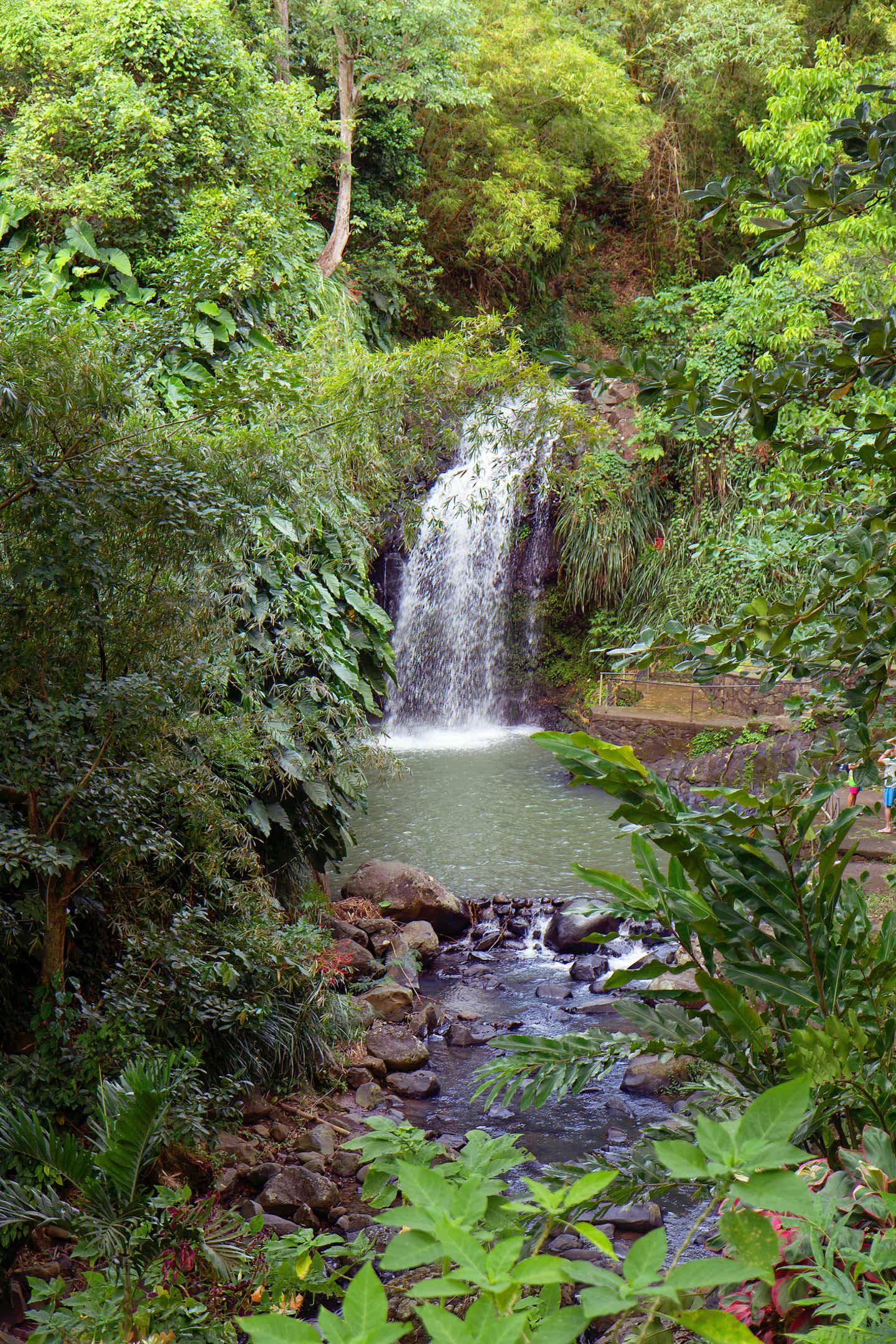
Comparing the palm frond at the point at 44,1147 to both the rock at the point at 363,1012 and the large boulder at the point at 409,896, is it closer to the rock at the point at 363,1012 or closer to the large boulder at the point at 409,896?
the rock at the point at 363,1012

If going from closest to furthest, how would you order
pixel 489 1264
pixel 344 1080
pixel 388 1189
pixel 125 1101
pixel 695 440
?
pixel 489 1264 → pixel 388 1189 → pixel 125 1101 → pixel 344 1080 → pixel 695 440

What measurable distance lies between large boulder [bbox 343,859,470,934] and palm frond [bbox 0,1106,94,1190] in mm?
3911

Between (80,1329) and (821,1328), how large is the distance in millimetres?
1982

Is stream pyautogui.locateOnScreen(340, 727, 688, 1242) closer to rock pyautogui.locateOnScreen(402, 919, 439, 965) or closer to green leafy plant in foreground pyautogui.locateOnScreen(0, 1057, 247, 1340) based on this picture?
rock pyautogui.locateOnScreen(402, 919, 439, 965)

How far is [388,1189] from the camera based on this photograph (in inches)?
79.9

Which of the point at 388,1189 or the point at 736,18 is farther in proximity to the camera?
the point at 736,18

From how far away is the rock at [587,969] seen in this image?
6316mm

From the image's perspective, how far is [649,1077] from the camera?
16.6 feet

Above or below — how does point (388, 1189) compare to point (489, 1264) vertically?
below

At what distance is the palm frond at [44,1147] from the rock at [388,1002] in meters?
2.66

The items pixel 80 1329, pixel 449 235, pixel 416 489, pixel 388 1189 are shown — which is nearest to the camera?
pixel 388 1189

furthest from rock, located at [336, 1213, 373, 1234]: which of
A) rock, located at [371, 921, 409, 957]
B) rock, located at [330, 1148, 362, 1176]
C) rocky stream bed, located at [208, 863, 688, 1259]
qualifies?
rock, located at [371, 921, 409, 957]

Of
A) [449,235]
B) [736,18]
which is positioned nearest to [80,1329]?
[449,235]

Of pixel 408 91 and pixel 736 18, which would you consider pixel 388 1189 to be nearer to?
pixel 408 91
